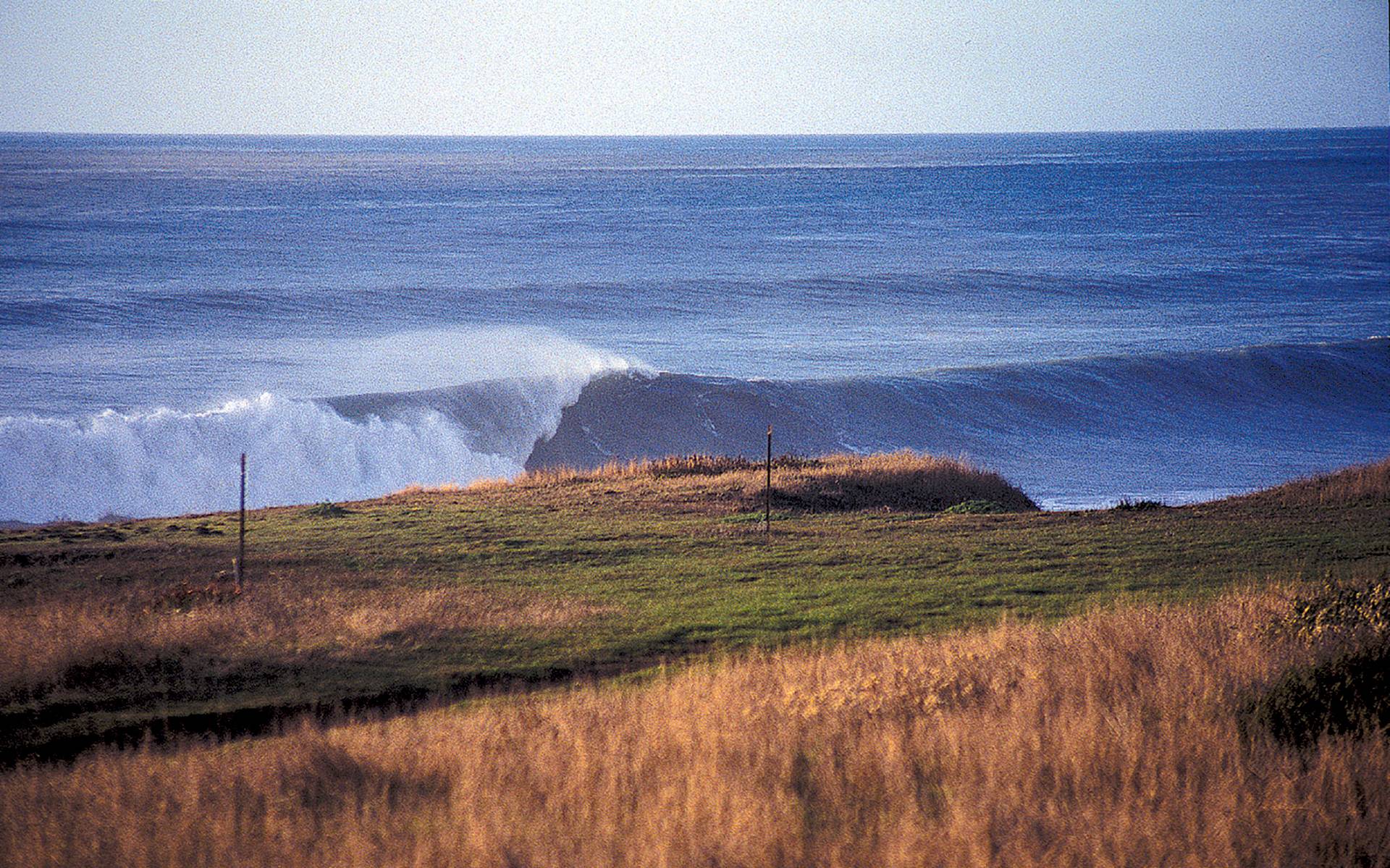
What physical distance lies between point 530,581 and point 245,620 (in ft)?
11.9

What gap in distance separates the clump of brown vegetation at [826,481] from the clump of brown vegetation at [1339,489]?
4.56 m

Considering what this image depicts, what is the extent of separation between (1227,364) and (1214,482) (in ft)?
47.4

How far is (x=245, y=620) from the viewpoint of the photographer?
1216cm

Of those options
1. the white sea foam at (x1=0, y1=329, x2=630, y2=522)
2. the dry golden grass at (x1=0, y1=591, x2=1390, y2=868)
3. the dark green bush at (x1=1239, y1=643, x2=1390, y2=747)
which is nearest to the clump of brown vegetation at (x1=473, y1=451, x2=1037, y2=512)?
the white sea foam at (x1=0, y1=329, x2=630, y2=522)

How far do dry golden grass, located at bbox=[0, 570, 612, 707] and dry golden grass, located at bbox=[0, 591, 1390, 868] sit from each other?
91.3 inches

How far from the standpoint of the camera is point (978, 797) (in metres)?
7.25

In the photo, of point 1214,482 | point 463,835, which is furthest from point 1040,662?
point 1214,482

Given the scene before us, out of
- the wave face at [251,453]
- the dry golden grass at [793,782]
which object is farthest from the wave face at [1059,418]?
the dry golden grass at [793,782]

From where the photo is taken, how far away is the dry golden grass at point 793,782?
6.52 m

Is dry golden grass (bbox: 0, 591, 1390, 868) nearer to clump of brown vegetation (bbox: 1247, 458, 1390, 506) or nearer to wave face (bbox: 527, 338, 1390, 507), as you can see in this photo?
clump of brown vegetation (bbox: 1247, 458, 1390, 506)

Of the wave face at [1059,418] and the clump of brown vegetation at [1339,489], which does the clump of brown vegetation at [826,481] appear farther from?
the wave face at [1059,418]

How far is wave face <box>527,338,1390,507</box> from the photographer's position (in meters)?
35.0

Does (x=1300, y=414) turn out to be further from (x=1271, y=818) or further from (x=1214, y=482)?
(x=1271, y=818)

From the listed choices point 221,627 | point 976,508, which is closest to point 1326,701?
point 221,627
